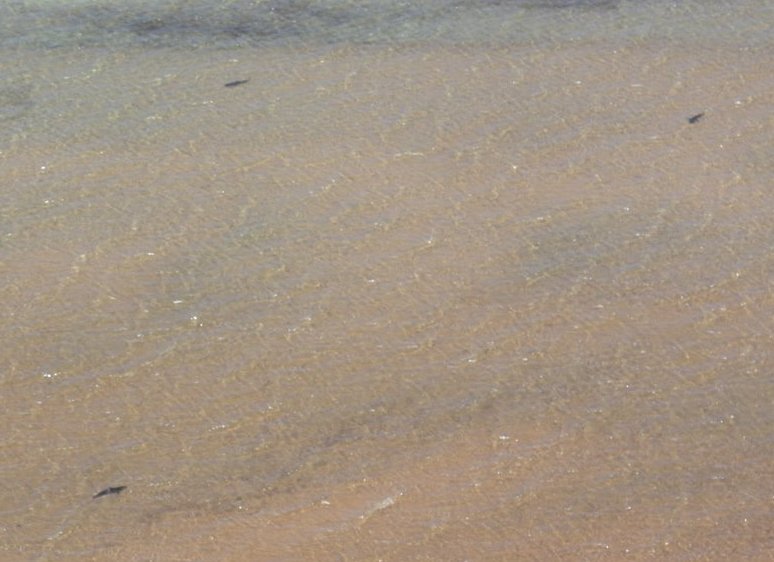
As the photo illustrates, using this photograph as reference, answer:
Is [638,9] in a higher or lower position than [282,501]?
higher

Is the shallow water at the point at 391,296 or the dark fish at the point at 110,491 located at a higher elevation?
Result: the shallow water at the point at 391,296

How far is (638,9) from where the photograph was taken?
5637mm

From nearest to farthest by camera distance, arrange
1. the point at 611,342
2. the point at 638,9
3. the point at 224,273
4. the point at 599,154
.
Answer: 1. the point at 611,342
2. the point at 224,273
3. the point at 599,154
4. the point at 638,9

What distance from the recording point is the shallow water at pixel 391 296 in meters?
3.39

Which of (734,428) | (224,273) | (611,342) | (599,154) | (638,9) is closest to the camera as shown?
(734,428)

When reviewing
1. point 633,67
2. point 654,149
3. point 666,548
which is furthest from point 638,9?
point 666,548

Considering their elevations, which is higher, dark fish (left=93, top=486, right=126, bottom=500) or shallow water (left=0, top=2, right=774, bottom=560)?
shallow water (left=0, top=2, right=774, bottom=560)

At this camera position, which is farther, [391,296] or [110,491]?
[391,296]

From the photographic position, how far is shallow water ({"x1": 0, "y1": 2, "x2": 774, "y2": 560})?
3391 mm

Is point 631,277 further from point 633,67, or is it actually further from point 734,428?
point 633,67

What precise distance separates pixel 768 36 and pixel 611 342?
2.04 meters

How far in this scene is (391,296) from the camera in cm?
412

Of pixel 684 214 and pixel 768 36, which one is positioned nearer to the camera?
pixel 684 214

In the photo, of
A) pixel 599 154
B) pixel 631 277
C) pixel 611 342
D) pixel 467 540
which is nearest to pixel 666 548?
pixel 467 540
